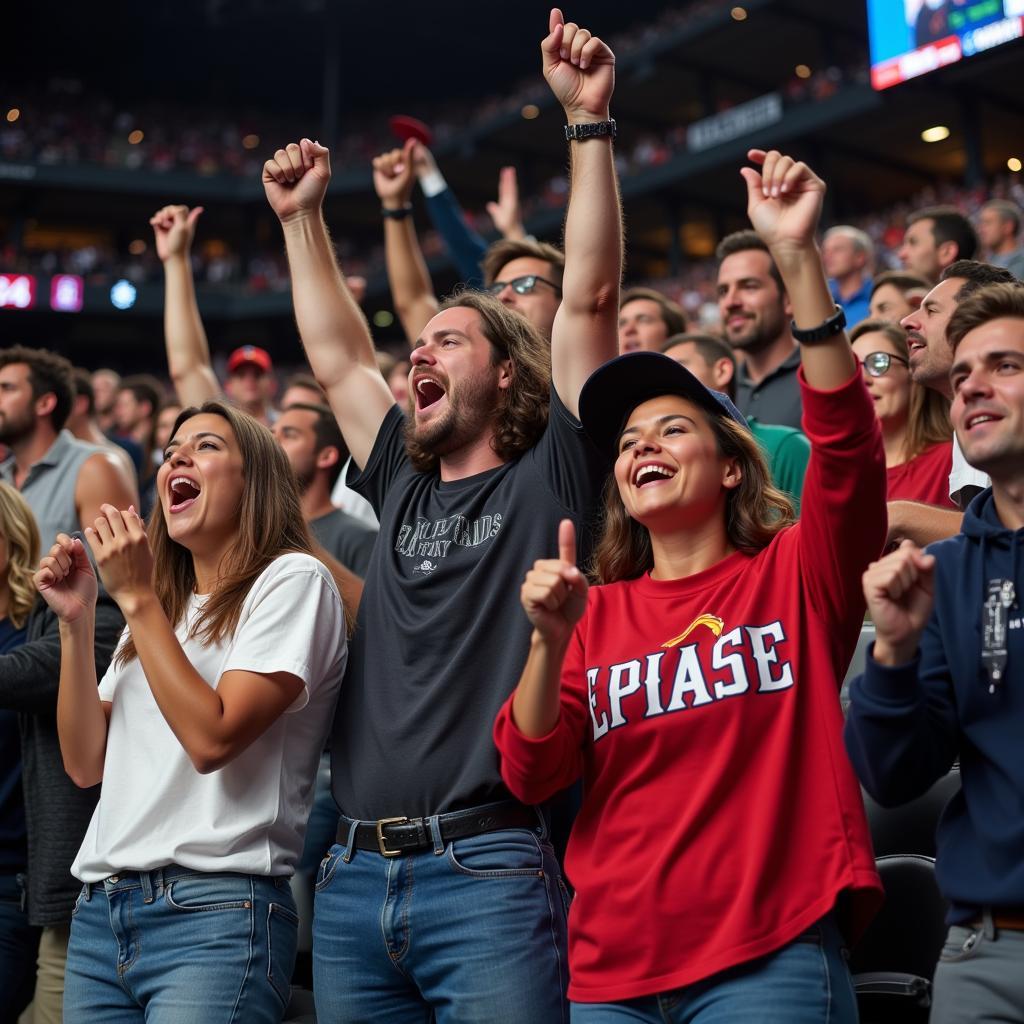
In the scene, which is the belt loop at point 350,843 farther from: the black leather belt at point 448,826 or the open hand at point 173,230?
the open hand at point 173,230

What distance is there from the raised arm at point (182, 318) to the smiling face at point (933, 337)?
6.61 feet

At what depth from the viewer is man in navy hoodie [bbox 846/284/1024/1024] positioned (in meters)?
1.74

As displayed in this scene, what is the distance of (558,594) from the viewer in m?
1.87

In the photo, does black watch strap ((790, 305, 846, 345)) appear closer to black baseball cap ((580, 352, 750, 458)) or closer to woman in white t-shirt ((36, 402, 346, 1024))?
black baseball cap ((580, 352, 750, 458))

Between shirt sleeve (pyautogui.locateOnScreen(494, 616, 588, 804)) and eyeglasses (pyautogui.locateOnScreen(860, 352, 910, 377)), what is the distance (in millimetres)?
1967

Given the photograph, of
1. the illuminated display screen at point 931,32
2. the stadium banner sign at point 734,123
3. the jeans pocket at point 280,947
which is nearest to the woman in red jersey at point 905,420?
the jeans pocket at point 280,947

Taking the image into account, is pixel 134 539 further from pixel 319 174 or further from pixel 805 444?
pixel 805 444

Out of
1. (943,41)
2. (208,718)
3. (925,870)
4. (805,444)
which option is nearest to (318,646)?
(208,718)

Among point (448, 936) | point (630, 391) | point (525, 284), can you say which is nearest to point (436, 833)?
point (448, 936)

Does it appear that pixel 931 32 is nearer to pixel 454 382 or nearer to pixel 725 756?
pixel 454 382

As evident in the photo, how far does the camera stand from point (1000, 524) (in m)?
1.99

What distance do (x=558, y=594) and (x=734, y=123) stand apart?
20.7 m

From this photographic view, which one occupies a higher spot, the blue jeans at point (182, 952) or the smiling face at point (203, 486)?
the smiling face at point (203, 486)

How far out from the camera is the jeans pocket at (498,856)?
2141 mm
